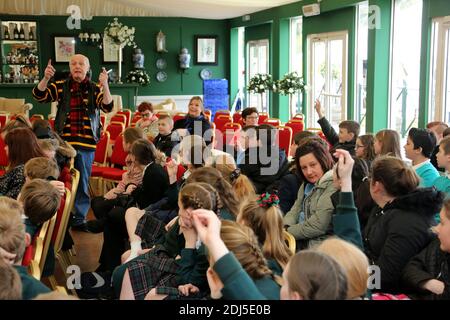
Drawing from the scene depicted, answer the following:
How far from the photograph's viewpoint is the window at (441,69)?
8.27 m

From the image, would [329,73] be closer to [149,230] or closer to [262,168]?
[262,168]

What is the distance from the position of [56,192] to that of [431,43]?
21.6 feet

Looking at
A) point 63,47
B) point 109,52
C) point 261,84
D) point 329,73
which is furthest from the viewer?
point 109,52

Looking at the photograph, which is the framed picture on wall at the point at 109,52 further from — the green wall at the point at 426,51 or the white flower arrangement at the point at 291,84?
the green wall at the point at 426,51

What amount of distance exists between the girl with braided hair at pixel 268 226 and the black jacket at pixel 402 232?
0.58 meters

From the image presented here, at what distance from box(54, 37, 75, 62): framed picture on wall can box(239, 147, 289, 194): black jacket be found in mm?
12531

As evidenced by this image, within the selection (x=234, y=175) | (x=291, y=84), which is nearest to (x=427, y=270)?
(x=234, y=175)

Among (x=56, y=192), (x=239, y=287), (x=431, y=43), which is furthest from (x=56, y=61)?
(x=239, y=287)

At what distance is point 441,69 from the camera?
8398 millimetres

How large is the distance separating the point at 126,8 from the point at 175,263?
14850 mm

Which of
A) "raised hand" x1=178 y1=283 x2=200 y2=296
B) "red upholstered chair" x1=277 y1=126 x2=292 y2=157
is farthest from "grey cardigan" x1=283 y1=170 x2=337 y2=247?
"red upholstered chair" x1=277 y1=126 x2=292 y2=157

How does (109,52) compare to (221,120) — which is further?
(109,52)
